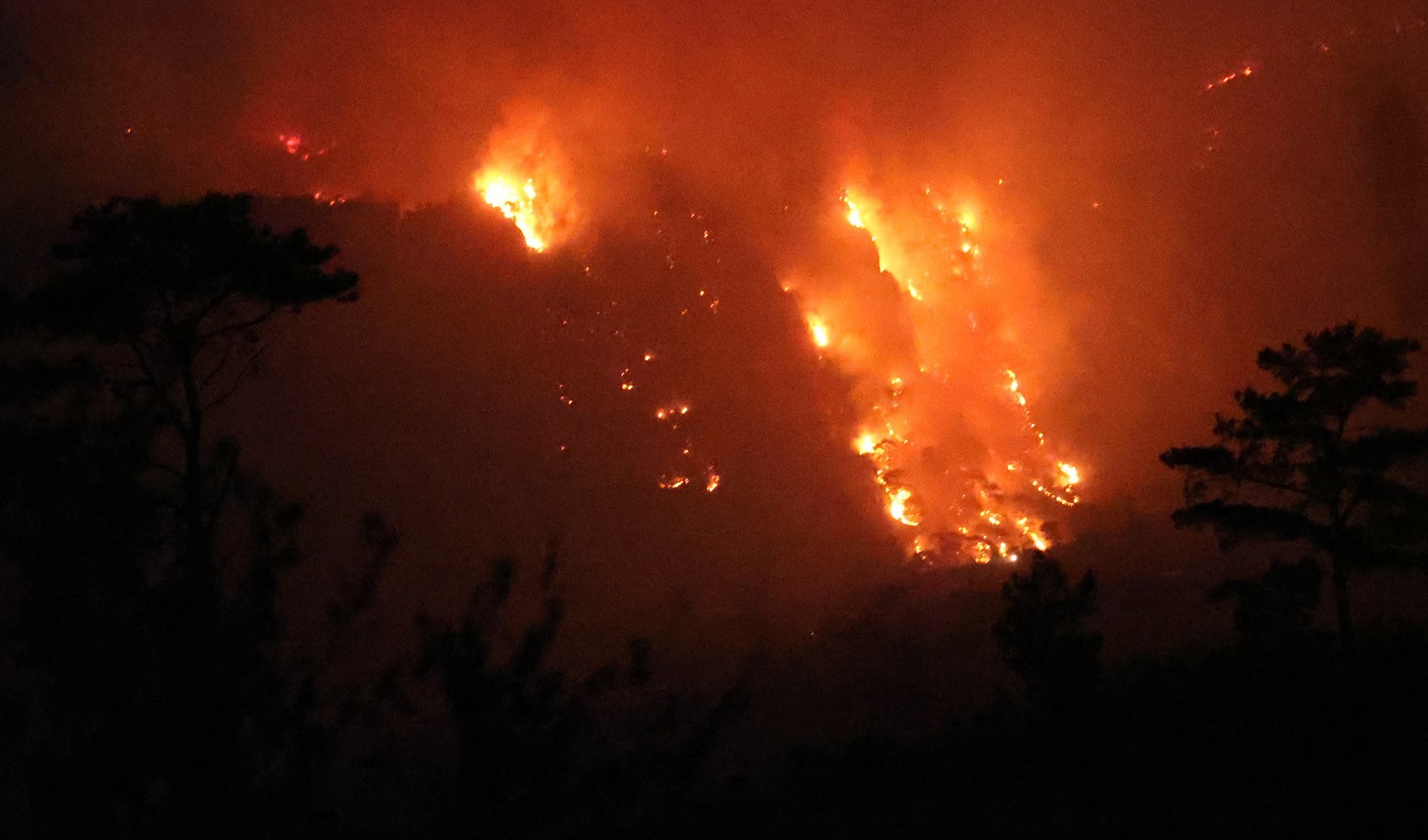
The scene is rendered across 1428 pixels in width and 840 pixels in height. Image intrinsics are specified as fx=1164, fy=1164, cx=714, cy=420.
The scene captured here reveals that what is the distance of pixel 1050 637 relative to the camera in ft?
51.3

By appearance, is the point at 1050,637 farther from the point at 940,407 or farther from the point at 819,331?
the point at 940,407

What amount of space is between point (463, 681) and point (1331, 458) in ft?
43.1

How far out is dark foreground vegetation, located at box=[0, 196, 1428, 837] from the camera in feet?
21.5

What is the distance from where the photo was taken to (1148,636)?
78.7ft

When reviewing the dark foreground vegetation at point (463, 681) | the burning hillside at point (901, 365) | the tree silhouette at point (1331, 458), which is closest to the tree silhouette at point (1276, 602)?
the dark foreground vegetation at point (463, 681)

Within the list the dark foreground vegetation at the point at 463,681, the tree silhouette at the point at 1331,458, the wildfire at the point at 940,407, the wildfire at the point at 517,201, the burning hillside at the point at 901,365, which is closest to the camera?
the dark foreground vegetation at the point at 463,681

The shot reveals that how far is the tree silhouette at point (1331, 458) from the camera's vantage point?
15.4m

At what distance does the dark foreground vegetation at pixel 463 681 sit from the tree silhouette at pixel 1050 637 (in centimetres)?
5

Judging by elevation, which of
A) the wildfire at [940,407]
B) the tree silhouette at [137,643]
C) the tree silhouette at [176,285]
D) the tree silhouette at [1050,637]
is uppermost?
the wildfire at [940,407]

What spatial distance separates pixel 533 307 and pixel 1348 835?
2430cm

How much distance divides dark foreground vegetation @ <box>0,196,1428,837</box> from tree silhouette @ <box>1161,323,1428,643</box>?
0.04m

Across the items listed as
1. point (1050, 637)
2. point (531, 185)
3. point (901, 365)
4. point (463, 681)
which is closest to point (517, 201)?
point (531, 185)

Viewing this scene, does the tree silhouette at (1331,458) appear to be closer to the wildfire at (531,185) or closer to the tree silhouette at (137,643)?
the tree silhouette at (137,643)

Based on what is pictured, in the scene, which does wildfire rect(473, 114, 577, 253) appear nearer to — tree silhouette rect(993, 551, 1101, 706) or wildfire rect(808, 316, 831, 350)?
wildfire rect(808, 316, 831, 350)
